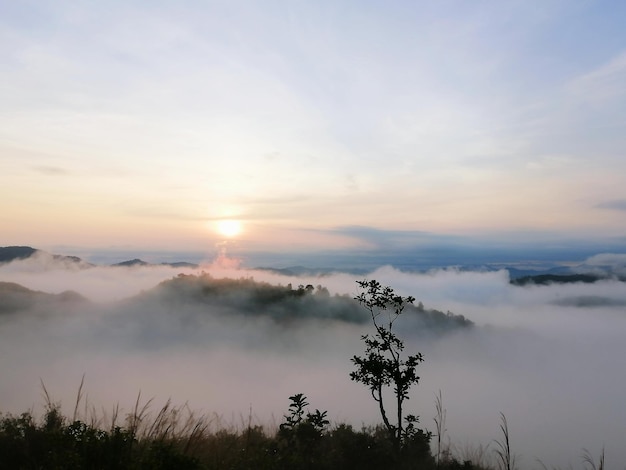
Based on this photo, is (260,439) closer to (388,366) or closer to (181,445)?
(181,445)

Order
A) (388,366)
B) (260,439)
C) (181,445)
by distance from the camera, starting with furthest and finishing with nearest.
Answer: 1. (388,366)
2. (260,439)
3. (181,445)

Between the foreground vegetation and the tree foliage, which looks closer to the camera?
the foreground vegetation

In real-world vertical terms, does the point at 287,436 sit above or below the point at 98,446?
below

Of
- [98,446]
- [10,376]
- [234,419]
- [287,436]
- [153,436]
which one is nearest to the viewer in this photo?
[98,446]

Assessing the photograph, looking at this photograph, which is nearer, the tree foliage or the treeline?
the treeline

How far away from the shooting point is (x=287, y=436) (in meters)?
11.5

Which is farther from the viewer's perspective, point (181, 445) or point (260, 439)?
point (260, 439)

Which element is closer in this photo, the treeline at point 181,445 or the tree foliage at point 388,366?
the treeline at point 181,445

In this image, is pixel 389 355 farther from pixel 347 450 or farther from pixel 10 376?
pixel 10 376

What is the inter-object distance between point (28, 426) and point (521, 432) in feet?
719

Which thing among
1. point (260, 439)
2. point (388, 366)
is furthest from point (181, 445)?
point (388, 366)

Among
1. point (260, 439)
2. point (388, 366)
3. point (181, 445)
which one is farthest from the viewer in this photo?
point (388, 366)

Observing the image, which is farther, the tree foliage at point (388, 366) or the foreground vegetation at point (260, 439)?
the tree foliage at point (388, 366)

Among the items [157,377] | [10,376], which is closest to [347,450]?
[157,377]
